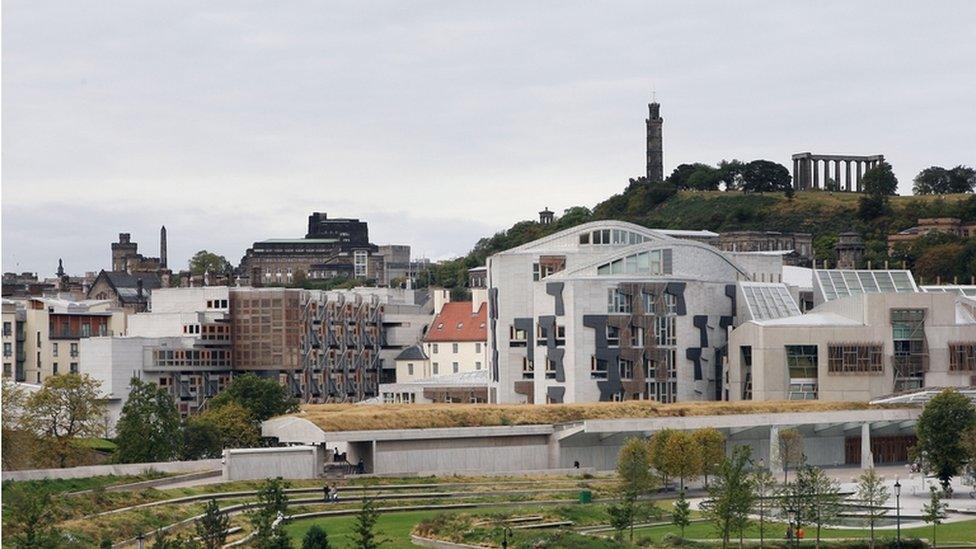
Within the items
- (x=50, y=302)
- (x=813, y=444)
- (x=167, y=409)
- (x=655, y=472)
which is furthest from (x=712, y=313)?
(x=50, y=302)

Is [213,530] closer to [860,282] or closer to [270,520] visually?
[270,520]

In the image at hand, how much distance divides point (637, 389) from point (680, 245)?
9.95 m

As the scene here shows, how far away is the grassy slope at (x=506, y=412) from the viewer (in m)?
93.8

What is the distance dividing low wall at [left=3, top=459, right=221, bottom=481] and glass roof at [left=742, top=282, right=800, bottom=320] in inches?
1707

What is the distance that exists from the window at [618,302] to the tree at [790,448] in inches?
805

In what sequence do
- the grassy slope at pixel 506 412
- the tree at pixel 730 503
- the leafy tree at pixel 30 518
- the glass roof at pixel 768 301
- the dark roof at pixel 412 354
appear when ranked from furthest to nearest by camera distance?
1. the dark roof at pixel 412 354
2. the glass roof at pixel 768 301
3. the grassy slope at pixel 506 412
4. the tree at pixel 730 503
5. the leafy tree at pixel 30 518

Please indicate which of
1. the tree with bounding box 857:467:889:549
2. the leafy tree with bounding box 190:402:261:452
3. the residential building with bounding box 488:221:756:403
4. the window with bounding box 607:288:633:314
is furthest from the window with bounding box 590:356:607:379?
the tree with bounding box 857:467:889:549

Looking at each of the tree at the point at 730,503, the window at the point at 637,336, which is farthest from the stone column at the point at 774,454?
the tree at the point at 730,503

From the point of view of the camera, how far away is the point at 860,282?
130 meters

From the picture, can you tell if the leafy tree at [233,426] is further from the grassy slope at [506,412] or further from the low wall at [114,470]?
the low wall at [114,470]

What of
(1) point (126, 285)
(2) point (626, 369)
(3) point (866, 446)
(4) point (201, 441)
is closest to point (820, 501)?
(3) point (866, 446)

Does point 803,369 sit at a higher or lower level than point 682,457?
higher

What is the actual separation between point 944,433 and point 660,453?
1340 cm

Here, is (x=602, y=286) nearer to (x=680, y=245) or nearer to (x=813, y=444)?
(x=680, y=245)
